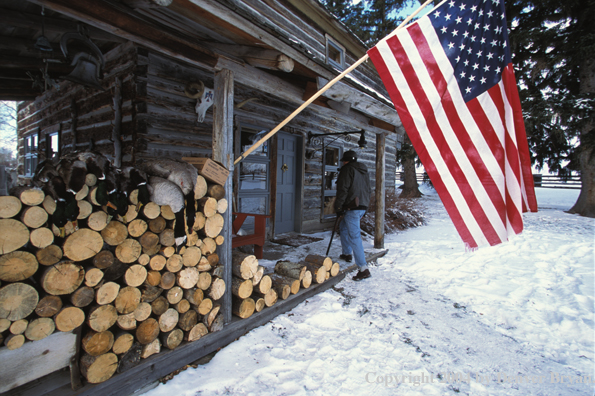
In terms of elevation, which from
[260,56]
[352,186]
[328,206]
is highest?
[260,56]

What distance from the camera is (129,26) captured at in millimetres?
2275

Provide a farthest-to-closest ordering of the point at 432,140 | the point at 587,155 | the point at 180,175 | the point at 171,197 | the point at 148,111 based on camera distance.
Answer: the point at 587,155
the point at 148,111
the point at 432,140
the point at 180,175
the point at 171,197

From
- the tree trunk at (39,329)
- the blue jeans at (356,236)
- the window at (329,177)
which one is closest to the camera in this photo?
the tree trunk at (39,329)

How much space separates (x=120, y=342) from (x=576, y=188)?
89.9 ft

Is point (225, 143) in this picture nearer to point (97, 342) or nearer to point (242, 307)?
point (242, 307)

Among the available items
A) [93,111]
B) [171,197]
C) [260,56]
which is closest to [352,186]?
[260,56]

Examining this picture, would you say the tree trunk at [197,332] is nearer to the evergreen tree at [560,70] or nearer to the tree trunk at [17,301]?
the tree trunk at [17,301]

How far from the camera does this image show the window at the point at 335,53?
772cm

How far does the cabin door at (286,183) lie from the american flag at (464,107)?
4306 millimetres

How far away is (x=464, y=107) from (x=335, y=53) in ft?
20.8

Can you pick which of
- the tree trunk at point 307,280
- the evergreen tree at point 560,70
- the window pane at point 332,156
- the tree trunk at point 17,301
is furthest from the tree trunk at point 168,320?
the evergreen tree at point 560,70

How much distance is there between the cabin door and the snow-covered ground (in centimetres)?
285

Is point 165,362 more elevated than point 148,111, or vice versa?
point 148,111

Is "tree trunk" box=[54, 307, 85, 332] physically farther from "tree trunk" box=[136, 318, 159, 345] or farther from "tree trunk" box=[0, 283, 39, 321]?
"tree trunk" box=[136, 318, 159, 345]
